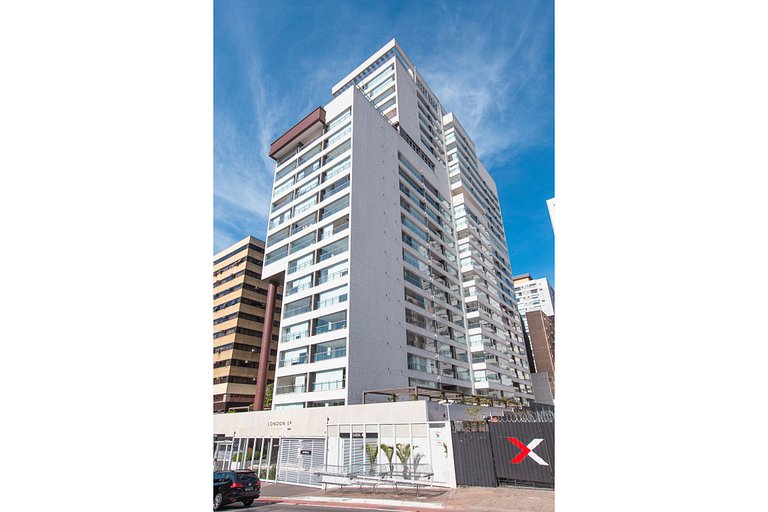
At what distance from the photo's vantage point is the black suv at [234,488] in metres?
15.0

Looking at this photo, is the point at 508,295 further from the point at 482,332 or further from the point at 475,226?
the point at 482,332

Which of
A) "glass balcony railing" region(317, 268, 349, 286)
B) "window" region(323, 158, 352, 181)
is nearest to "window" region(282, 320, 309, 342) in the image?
"glass balcony railing" region(317, 268, 349, 286)

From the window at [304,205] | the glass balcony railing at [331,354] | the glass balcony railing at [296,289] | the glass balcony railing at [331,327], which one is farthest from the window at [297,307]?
the window at [304,205]

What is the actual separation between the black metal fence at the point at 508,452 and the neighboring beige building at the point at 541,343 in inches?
2714

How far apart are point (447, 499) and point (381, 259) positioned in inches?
999

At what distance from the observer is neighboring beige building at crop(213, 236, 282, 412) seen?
2021 inches

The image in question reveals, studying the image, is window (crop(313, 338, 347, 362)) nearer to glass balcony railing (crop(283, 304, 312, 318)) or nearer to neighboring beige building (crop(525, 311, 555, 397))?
glass balcony railing (crop(283, 304, 312, 318))

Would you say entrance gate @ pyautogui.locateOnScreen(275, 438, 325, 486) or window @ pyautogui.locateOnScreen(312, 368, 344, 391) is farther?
window @ pyautogui.locateOnScreen(312, 368, 344, 391)

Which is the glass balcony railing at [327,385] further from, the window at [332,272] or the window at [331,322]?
the window at [332,272]

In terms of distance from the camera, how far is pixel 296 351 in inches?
1346

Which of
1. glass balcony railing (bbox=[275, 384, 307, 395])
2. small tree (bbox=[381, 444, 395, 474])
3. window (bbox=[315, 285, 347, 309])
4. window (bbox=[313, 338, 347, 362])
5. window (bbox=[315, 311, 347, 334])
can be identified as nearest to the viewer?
small tree (bbox=[381, 444, 395, 474])

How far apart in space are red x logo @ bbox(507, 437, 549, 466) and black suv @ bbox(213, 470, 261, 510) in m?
10.8

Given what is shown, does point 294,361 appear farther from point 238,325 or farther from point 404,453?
point 238,325

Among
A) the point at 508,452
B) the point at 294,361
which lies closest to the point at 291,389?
the point at 294,361
